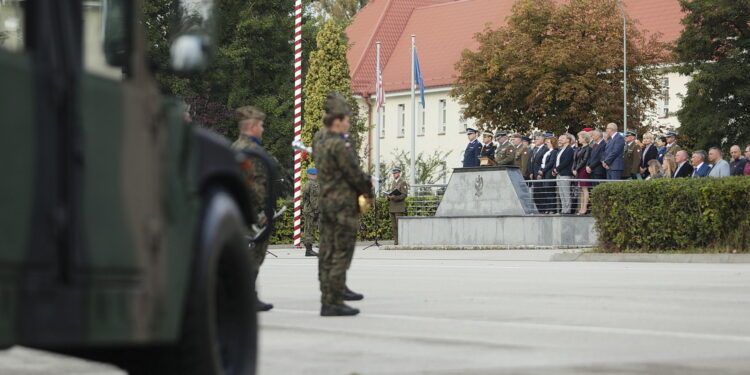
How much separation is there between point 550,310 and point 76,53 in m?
9.20

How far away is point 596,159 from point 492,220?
12.3 feet

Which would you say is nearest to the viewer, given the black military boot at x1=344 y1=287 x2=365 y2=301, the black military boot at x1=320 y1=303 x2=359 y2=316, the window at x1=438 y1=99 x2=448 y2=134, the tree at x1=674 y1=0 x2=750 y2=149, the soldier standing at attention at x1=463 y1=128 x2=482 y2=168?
the black military boot at x1=320 y1=303 x2=359 y2=316

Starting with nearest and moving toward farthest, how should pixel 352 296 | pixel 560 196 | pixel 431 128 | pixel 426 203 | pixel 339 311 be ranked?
pixel 339 311
pixel 352 296
pixel 560 196
pixel 426 203
pixel 431 128

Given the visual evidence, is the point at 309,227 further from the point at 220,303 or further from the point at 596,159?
the point at 220,303

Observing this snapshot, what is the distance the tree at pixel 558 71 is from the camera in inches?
2467

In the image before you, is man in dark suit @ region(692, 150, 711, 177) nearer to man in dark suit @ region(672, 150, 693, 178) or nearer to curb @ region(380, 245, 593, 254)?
man in dark suit @ region(672, 150, 693, 178)

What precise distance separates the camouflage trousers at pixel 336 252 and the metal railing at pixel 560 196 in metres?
20.1

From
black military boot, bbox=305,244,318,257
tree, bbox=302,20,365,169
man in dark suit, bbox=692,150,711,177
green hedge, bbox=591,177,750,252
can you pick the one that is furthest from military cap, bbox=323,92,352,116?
tree, bbox=302,20,365,169

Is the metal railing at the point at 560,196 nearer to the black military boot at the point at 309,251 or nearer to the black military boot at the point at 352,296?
the black military boot at the point at 309,251

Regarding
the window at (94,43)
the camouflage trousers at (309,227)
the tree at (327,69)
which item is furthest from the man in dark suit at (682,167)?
the tree at (327,69)

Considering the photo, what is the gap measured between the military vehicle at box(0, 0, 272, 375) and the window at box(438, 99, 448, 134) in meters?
82.8

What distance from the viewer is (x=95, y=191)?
454cm

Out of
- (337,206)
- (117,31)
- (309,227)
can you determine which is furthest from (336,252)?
(309,227)

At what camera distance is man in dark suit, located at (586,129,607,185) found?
3244 centimetres
